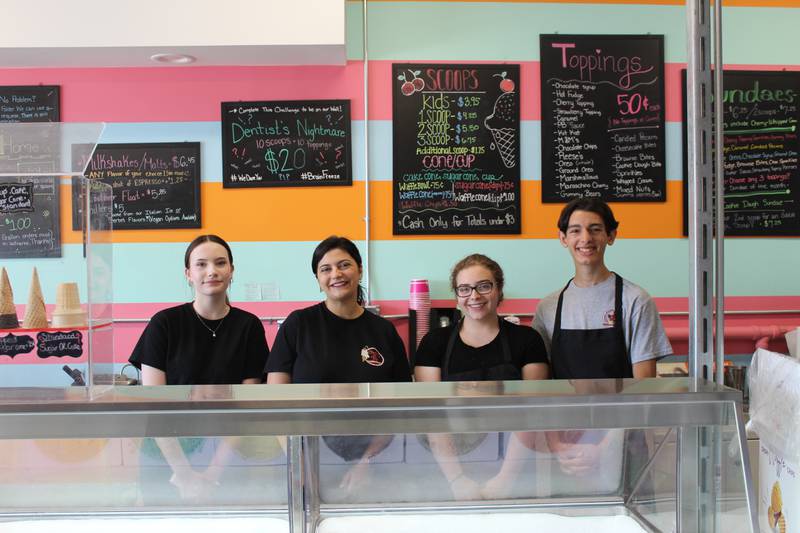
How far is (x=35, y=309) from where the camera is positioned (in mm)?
1472

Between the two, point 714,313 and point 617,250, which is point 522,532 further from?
point 617,250

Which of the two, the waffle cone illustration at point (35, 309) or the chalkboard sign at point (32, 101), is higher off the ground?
the chalkboard sign at point (32, 101)

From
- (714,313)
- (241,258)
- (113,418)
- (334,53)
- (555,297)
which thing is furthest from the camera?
(241,258)

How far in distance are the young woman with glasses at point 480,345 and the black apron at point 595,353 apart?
0.07 m

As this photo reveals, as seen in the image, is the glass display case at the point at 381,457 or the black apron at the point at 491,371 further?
the black apron at the point at 491,371

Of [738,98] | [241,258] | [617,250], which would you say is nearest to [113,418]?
[241,258]

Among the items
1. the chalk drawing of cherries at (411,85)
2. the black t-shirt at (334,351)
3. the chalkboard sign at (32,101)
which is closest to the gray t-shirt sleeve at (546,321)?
the black t-shirt at (334,351)

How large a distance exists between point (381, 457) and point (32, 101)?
3.39 meters

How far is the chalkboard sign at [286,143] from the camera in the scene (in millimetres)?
3902

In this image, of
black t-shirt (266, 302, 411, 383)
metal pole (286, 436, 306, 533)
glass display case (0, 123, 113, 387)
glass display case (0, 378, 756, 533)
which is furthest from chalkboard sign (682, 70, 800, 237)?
glass display case (0, 123, 113, 387)

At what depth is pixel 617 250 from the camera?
13.1ft

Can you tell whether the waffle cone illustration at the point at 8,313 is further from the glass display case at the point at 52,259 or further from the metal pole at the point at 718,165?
the metal pole at the point at 718,165

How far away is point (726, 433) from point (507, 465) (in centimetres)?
41

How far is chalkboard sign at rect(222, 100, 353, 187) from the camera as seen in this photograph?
12.8 ft
